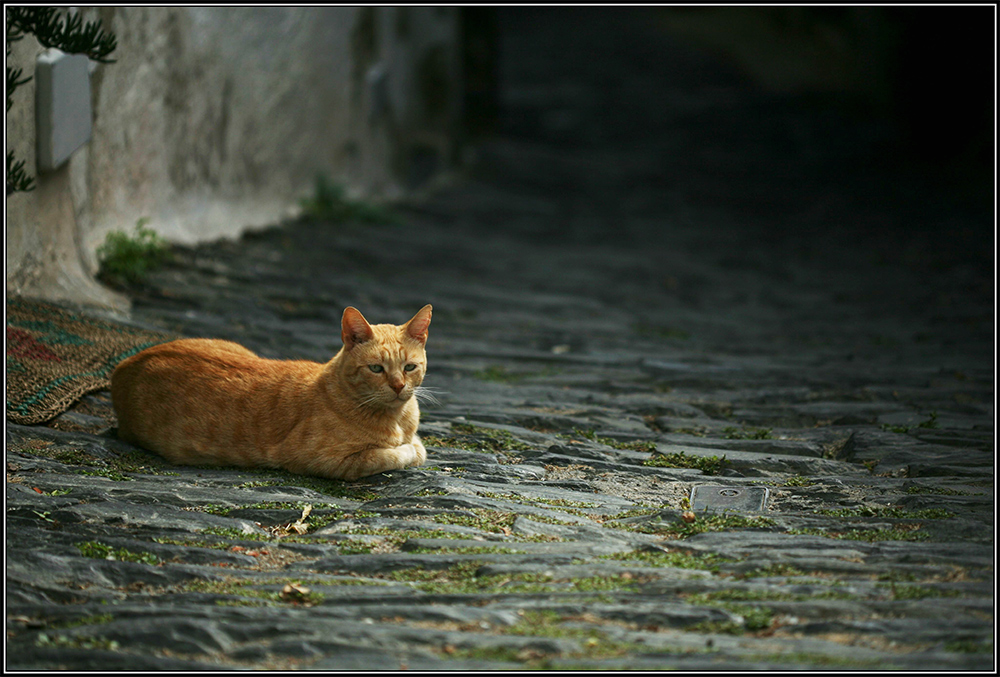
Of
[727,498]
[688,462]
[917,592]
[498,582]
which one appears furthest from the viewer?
[688,462]

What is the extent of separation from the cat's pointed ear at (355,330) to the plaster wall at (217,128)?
248 centimetres

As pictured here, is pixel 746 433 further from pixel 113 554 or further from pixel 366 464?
pixel 113 554

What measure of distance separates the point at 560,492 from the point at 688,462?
2.40 ft

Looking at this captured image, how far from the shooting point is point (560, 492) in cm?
388

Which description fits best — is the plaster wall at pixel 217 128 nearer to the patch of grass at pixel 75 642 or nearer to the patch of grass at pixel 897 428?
the patch of grass at pixel 75 642

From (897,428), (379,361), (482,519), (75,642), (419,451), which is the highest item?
(379,361)

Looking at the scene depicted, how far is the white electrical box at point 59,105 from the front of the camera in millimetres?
5590

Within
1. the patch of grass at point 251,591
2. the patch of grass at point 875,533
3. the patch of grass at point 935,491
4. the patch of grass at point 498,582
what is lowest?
the patch of grass at point 251,591

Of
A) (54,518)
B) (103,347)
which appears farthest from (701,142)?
(54,518)

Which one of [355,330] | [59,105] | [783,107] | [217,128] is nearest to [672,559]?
[355,330]

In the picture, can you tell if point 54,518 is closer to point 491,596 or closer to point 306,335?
point 491,596

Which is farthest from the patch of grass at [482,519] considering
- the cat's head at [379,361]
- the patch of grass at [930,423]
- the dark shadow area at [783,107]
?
the dark shadow area at [783,107]

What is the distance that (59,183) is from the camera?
5.85 m

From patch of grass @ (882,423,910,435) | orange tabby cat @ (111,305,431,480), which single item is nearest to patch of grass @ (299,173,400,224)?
orange tabby cat @ (111,305,431,480)
